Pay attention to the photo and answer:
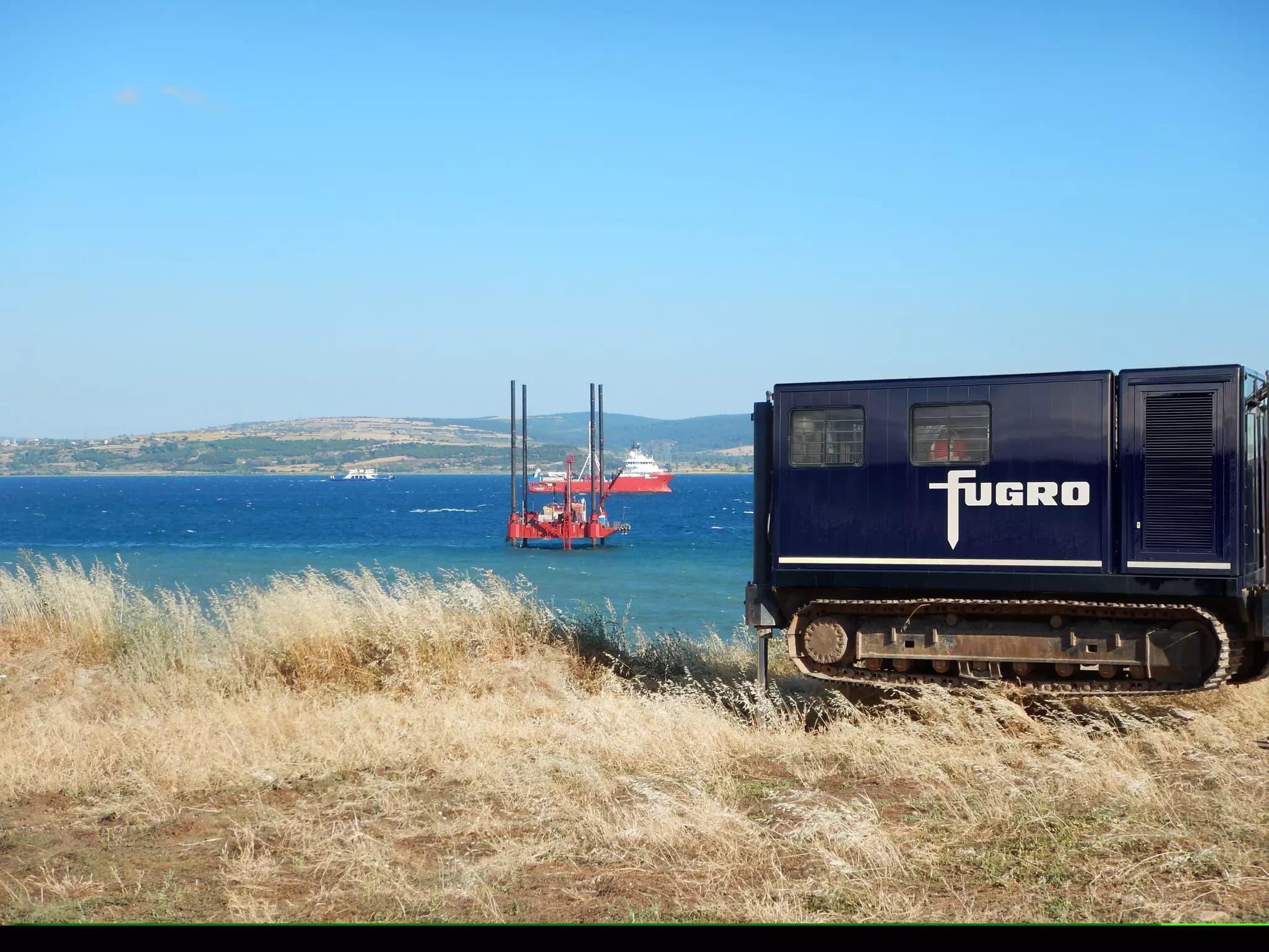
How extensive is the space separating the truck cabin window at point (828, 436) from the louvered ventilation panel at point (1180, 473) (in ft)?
8.79

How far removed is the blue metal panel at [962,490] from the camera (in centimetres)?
1132

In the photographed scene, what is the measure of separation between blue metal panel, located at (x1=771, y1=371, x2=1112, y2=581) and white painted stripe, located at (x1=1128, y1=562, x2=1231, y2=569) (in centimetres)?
25

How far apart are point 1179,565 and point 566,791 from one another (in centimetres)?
610

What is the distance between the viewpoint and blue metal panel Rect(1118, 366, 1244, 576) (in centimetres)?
1092

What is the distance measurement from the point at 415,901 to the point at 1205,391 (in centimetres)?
835

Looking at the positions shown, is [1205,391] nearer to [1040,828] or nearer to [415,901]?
[1040,828]

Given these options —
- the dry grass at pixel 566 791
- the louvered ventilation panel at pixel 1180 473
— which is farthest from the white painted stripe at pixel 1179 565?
the dry grass at pixel 566 791

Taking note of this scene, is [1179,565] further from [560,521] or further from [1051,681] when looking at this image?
[560,521]

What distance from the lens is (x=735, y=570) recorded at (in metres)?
51.9

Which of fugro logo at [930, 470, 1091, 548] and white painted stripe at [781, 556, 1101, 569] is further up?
fugro logo at [930, 470, 1091, 548]

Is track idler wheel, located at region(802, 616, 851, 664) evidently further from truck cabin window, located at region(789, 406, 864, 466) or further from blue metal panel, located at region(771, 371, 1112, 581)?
truck cabin window, located at region(789, 406, 864, 466)

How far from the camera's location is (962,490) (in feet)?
38.5

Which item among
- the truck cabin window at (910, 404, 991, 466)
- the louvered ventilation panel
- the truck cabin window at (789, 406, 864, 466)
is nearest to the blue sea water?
the truck cabin window at (789, 406, 864, 466)

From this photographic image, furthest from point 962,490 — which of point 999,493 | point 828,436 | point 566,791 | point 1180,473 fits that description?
point 566,791
